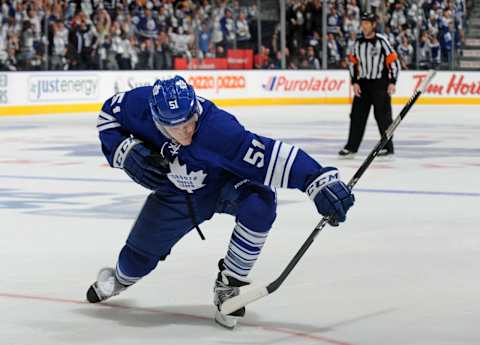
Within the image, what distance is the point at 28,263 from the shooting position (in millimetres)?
5332

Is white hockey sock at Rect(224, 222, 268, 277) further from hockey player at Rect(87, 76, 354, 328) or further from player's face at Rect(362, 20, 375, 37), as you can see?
player's face at Rect(362, 20, 375, 37)

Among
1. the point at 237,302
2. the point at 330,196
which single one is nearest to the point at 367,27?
the point at 237,302

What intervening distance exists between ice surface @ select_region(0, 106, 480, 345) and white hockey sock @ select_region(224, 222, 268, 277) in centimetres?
20

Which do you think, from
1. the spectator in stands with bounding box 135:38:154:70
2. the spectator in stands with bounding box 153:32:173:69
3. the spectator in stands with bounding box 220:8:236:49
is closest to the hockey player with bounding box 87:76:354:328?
the spectator in stands with bounding box 135:38:154:70

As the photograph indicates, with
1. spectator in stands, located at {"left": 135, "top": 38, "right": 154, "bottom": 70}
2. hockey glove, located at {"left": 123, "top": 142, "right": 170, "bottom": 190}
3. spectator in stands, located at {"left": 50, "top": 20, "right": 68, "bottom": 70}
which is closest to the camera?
hockey glove, located at {"left": 123, "top": 142, "right": 170, "bottom": 190}

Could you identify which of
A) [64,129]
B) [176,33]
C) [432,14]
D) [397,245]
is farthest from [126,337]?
[432,14]

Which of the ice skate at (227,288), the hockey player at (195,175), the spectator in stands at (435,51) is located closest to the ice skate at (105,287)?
the hockey player at (195,175)

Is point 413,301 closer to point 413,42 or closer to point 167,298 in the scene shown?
point 167,298

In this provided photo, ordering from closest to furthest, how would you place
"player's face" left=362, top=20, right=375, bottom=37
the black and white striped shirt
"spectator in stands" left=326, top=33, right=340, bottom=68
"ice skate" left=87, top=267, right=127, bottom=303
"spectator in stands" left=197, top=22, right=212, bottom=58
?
"ice skate" left=87, top=267, right=127, bottom=303
"player's face" left=362, top=20, right=375, bottom=37
the black and white striped shirt
"spectator in stands" left=197, top=22, right=212, bottom=58
"spectator in stands" left=326, top=33, right=340, bottom=68

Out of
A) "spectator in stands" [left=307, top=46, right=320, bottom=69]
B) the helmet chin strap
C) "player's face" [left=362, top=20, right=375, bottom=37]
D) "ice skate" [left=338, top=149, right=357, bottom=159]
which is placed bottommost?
"spectator in stands" [left=307, top=46, right=320, bottom=69]

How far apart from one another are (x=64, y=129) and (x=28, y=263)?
10622 millimetres

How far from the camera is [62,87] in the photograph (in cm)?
1903

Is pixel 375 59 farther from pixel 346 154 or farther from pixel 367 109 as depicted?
pixel 346 154

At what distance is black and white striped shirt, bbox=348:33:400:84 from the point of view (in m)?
11.4
